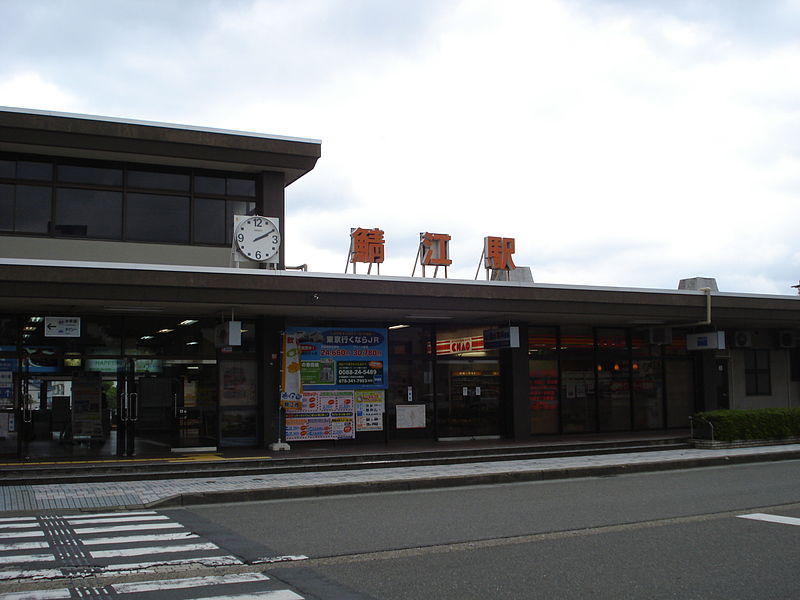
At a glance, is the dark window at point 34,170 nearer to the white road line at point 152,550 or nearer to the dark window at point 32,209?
the dark window at point 32,209

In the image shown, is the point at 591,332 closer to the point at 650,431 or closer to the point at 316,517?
the point at 650,431

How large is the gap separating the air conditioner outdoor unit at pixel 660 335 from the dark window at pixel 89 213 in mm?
15253

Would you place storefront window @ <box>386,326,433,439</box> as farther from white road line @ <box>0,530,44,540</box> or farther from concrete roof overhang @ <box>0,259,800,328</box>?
white road line @ <box>0,530,44,540</box>

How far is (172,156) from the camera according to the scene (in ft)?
62.4

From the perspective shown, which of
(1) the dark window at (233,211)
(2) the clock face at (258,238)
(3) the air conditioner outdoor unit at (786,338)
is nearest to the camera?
(2) the clock face at (258,238)

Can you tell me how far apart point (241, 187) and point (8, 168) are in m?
5.34

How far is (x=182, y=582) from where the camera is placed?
7.54 meters

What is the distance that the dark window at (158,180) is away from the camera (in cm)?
1945

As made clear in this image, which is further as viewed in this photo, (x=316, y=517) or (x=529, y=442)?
(x=529, y=442)

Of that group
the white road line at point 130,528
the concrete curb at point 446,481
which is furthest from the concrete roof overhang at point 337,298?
the white road line at point 130,528

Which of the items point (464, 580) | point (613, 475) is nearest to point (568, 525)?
point (464, 580)

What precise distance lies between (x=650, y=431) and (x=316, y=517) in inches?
615

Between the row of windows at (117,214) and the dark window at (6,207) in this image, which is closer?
the dark window at (6,207)

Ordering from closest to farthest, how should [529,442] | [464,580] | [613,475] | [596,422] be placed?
[464,580]
[613,475]
[529,442]
[596,422]
